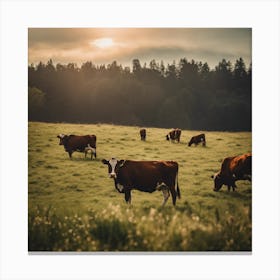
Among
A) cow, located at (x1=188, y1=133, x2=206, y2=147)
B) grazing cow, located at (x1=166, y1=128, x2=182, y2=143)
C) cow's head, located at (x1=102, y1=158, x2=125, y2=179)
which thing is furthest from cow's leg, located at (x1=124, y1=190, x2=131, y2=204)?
cow, located at (x1=188, y1=133, x2=206, y2=147)

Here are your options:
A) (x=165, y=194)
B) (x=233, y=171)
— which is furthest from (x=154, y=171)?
(x=233, y=171)

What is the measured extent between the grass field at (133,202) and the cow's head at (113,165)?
86 mm

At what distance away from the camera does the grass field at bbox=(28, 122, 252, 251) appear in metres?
5.90

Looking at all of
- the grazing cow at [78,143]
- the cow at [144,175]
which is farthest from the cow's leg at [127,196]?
the grazing cow at [78,143]

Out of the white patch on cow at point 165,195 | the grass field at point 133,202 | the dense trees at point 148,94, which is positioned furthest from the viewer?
the dense trees at point 148,94

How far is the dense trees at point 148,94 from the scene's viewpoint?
6207 mm

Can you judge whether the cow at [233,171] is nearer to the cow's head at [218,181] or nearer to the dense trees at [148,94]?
the cow's head at [218,181]

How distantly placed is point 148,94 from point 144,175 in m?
1.17

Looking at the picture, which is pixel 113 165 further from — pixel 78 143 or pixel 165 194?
pixel 165 194

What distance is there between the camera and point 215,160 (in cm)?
623

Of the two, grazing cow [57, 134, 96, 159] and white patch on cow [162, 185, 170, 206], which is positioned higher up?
grazing cow [57, 134, 96, 159]

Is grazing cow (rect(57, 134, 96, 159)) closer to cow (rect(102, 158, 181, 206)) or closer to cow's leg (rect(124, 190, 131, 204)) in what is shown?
cow (rect(102, 158, 181, 206))
